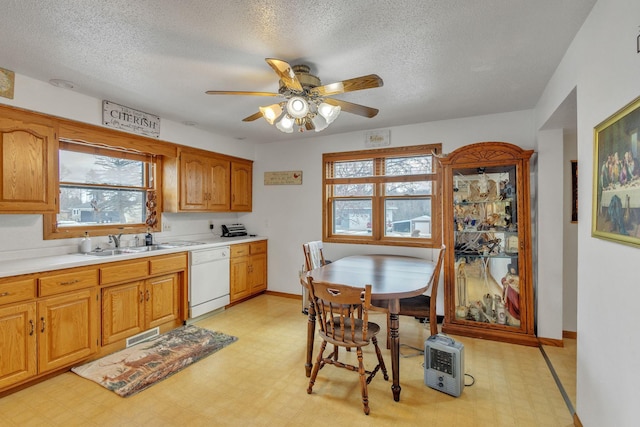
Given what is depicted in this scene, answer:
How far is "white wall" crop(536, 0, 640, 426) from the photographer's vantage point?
1247 mm

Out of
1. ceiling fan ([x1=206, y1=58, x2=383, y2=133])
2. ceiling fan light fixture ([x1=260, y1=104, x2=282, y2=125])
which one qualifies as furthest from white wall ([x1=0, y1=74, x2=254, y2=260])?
ceiling fan light fixture ([x1=260, y1=104, x2=282, y2=125])

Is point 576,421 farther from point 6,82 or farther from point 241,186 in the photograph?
point 6,82

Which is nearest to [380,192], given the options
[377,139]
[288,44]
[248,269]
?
[377,139]

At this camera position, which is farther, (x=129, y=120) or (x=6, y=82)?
(x=129, y=120)

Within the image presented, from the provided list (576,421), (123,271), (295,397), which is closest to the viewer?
(576,421)

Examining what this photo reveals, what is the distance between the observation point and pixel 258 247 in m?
4.70

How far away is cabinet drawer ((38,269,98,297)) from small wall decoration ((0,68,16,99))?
4.85 ft

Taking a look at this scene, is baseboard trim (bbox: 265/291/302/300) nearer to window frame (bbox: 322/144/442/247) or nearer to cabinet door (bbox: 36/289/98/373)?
window frame (bbox: 322/144/442/247)

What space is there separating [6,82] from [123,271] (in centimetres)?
176

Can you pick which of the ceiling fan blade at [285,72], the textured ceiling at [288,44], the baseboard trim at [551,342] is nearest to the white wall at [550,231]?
the baseboard trim at [551,342]

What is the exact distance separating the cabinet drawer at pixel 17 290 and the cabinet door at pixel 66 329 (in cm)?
11

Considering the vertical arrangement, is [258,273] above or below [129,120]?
below

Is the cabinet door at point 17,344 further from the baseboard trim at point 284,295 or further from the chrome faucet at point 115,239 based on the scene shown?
the baseboard trim at point 284,295

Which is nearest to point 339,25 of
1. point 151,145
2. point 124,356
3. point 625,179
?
point 625,179
